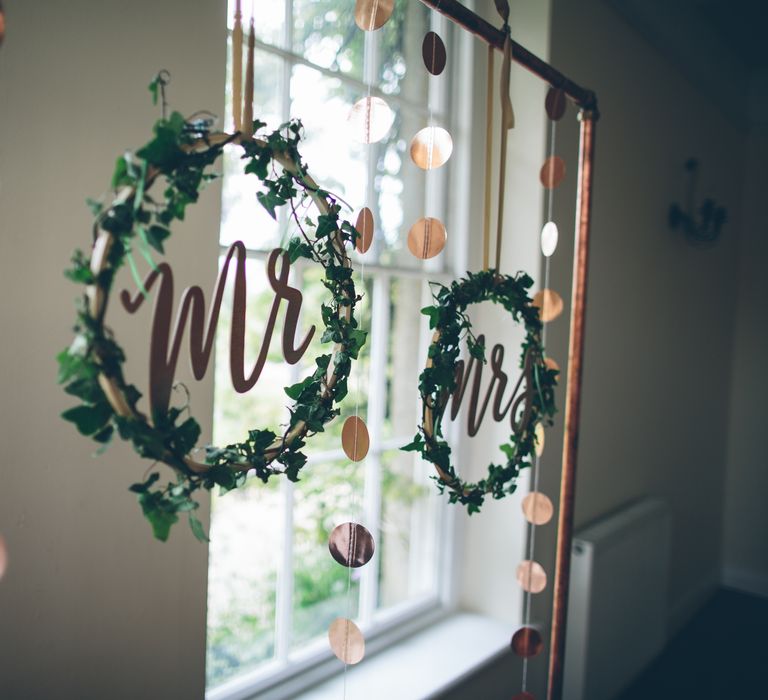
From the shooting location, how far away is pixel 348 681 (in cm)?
163

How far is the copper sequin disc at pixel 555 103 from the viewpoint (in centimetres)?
138

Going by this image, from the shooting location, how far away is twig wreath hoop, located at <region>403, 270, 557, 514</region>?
111 cm

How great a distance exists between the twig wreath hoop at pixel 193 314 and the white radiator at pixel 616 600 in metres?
1.61

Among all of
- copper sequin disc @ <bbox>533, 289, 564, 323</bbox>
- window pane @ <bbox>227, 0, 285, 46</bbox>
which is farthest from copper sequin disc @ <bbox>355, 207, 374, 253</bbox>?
window pane @ <bbox>227, 0, 285, 46</bbox>

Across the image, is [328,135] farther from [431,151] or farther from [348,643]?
[348,643]

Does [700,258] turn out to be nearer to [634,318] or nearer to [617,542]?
[634,318]

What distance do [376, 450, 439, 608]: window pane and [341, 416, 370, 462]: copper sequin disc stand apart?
0.91 metres

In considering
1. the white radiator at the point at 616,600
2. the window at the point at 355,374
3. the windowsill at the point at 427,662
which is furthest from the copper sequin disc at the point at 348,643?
the white radiator at the point at 616,600

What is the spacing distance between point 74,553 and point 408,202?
134cm

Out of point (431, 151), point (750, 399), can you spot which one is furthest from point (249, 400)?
point (750, 399)

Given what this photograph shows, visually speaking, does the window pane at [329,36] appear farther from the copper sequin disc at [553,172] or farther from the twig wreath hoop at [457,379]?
the twig wreath hoop at [457,379]

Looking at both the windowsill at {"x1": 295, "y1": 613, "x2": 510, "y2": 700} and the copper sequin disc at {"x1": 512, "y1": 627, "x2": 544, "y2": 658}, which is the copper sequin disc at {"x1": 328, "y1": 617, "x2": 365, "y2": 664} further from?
the windowsill at {"x1": 295, "y1": 613, "x2": 510, "y2": 700}

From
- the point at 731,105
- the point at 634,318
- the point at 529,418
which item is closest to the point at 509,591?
the point at 529,418

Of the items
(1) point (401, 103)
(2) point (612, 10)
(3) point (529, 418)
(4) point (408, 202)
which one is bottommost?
(3) point (529, 418)
